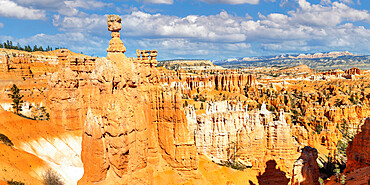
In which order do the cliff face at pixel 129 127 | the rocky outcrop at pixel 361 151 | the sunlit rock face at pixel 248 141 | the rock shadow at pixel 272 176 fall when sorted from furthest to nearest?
the sunlit rock face at pixel 248 141, the rock shadow at pixel 272 176, the rocky outcrop at pixel 361 151, the cliff face at pixel 129 127

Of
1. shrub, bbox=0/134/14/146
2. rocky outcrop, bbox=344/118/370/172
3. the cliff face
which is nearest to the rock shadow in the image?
rocky outcrop, bbox=344/118/370/172

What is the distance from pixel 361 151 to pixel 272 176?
1153 centimetres

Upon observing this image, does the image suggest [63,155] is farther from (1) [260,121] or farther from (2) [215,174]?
(1) [260,121]

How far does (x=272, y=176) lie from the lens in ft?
117

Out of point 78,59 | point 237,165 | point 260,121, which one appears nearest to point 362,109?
point 260,121

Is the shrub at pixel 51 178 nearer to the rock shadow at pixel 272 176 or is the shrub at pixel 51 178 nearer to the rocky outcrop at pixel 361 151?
the rock shadow at pixel 272 176

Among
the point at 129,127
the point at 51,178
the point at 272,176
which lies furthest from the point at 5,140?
the point at 272,176

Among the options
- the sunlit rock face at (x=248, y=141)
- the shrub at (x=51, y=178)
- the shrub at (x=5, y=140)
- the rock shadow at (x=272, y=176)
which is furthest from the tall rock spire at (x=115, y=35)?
the rock shadow at (x=272, y=176)

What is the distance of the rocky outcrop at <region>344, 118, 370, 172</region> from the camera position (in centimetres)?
2664

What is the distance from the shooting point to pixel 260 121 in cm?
4006

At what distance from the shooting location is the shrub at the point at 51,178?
2359 cm

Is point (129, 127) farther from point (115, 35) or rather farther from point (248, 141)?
point (248, 141)

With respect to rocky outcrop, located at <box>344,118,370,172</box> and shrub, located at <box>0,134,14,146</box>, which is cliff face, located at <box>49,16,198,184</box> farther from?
rocky outcrop, located at <box>344,118,370,172</box>

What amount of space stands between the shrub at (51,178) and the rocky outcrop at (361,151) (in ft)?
89.8
